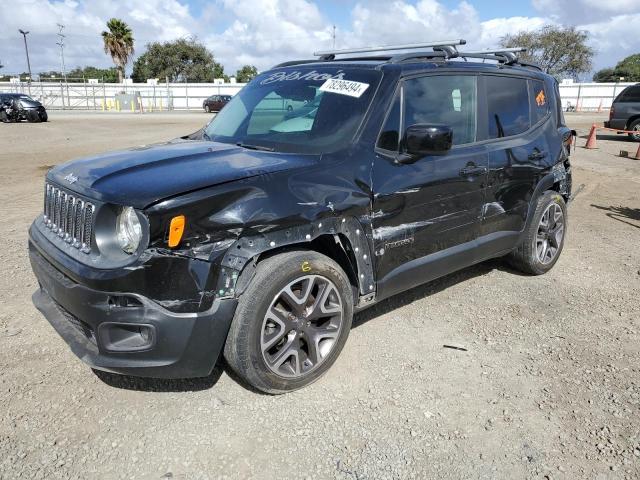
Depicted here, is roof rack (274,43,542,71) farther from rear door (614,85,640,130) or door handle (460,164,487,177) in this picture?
rear door (614,85,640,130)

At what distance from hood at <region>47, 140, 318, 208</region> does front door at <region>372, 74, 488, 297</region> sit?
0.60 m

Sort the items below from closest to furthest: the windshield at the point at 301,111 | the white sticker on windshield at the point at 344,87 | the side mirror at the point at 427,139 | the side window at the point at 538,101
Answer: the side mirror at the point at 427,139 < the windshield at the point at 301,111 < the white sticker on windshield at the point at 344,87 < the side window at the point at 538,101

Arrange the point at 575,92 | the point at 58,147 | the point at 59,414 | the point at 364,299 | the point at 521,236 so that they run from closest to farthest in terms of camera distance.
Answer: the point at 59,414, the point at 364,299, the point at 521,236, the point at 58,147, the point at 575,92

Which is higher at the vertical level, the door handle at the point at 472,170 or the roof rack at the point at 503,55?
the roof rack at the point at 503,55

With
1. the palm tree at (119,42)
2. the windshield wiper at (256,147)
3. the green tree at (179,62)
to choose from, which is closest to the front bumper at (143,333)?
the windshield wiper at (256,147)

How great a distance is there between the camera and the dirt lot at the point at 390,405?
8.46 feet

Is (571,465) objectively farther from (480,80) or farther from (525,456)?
(480,80)

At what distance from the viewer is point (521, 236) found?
4695 millimetres

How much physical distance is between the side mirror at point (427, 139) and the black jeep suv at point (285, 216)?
0.01 meters

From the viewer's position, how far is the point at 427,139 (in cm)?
328

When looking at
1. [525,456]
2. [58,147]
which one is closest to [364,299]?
[525,456]

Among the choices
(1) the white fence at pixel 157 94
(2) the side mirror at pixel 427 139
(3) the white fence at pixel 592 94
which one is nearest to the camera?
(2) the side mirror at pixel 427 139

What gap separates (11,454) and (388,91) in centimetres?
295

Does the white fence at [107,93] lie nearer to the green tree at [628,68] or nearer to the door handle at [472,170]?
the door handle at [472,170]
